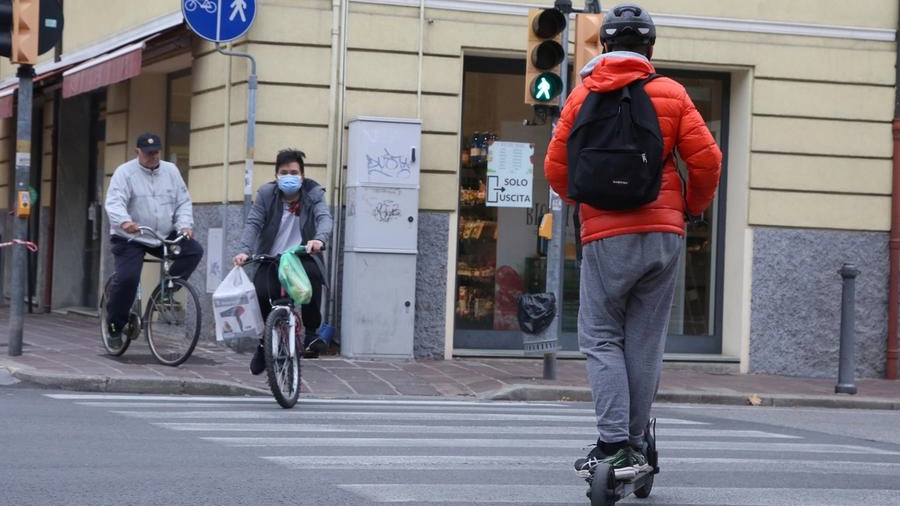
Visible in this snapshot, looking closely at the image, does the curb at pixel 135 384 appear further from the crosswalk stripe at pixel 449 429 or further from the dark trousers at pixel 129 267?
the crosswalk stripe at pixel 449 429

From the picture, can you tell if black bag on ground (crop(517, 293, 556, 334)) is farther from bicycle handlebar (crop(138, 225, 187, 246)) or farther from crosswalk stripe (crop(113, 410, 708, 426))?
bicycle handlebar (crop(138, 225, 187, 246))

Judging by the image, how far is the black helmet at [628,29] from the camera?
18.3 feet

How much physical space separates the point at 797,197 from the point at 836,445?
6732 mm

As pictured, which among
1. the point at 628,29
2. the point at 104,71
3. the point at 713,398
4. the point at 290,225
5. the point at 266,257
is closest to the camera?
the point at 628,29

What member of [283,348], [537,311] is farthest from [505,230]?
[283,348]

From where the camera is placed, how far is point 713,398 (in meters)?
12.4

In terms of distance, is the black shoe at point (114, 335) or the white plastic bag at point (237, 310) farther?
the black shoe at point (114, 335)

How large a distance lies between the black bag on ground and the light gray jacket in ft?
9.53

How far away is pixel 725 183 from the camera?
50.5 ft

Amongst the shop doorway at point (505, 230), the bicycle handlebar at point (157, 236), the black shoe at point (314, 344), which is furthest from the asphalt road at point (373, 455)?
the shop doorway at point (505, 230)

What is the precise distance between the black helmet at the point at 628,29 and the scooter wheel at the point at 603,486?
1636mm

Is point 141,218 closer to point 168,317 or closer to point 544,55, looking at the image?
point 168,317

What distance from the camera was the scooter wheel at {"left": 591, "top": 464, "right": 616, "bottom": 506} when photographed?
5137 millimetres

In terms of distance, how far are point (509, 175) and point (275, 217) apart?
5.21m
